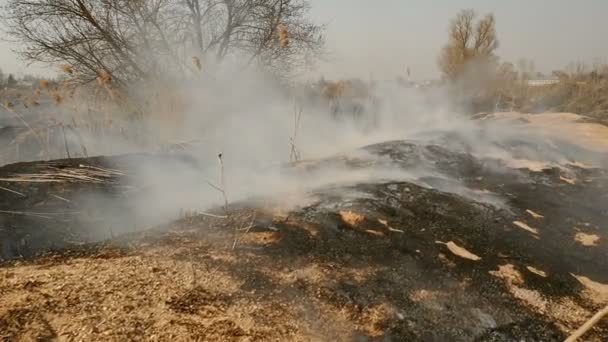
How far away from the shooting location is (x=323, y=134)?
10266 mm

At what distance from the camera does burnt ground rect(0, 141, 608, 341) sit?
2.19m

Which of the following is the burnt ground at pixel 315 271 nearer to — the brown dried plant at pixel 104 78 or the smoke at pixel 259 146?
the smoke at pixel 259 146

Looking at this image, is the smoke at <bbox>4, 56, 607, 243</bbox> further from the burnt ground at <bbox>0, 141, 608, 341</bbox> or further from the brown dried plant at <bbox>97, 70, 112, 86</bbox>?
the brown dried plant at <bbox>97, 70, 112, 86</bbox>

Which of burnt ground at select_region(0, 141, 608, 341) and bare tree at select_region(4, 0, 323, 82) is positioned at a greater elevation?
bare tree at select_region(4, 0, 323, 82)

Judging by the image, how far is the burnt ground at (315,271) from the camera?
2188 mm

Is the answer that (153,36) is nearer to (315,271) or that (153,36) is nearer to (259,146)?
(259,146)

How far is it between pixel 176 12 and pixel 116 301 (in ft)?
26.5

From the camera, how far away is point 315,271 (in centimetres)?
285

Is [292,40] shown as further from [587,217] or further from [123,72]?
[587,217]

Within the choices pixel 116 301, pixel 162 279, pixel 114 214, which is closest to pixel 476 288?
pixel 162 279

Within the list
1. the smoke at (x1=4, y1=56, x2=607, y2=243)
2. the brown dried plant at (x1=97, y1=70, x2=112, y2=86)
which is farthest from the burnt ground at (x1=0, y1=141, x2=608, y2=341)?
the brown dried plant at (x1=97, y1=70, x2=112, y2=86)

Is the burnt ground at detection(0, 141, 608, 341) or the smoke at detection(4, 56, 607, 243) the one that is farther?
the smoke at detection(4, 56, 607, 243)

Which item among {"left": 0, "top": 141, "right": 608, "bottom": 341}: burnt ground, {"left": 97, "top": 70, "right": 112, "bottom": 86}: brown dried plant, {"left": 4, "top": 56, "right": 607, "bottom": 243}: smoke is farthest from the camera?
{"left": 97, "top": 70, "right": 112, "bottom": 86}: brown dried plant

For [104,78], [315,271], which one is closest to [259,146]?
[104,78]
